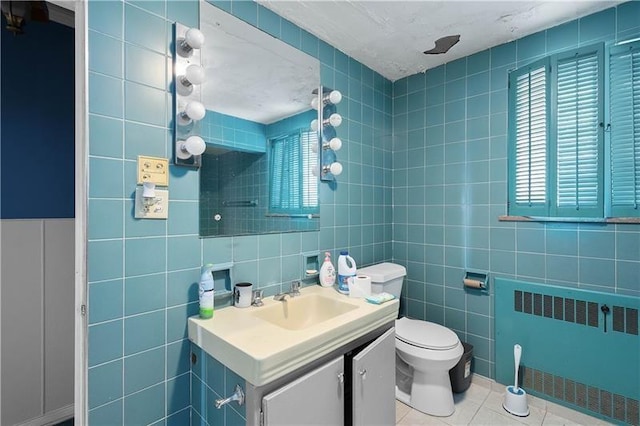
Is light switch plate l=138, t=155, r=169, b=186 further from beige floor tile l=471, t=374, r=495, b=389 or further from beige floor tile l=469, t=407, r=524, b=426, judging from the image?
beige floor tile l=471, t=374, r=495, b=389

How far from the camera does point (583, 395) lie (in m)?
1.64

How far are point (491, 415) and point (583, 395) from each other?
1.65ft

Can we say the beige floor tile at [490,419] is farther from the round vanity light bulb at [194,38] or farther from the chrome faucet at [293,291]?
the round vanity light bulb at [194,38]

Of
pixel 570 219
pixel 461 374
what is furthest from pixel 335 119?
pixel 461 374

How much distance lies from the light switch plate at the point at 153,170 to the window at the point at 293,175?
535mm

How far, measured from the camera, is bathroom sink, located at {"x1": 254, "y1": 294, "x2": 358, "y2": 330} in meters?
1.41

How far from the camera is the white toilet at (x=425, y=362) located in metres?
1.66

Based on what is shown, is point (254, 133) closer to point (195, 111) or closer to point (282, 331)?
point (195, 111)

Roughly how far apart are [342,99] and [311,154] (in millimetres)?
500

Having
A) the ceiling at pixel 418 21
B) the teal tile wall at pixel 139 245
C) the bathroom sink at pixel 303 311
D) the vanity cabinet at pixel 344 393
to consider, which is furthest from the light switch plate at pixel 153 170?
the ceiling at pixel 418 21

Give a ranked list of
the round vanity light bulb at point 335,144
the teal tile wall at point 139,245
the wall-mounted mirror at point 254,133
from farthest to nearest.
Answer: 1. the round vanity light bulb at point 335,144
2. the wall-mounted mirror at point 254,133
3. the teal tile wall at point 139,245

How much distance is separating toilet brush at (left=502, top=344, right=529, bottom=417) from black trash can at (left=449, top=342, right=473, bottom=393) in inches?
8.7

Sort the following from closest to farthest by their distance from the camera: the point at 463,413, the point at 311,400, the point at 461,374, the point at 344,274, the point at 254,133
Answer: the point at 311,400 < the point at 254,133 < the point at 344,274 < the point at 463,413 < the point at 461,374

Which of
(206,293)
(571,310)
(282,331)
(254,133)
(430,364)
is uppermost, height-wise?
(254,133)
